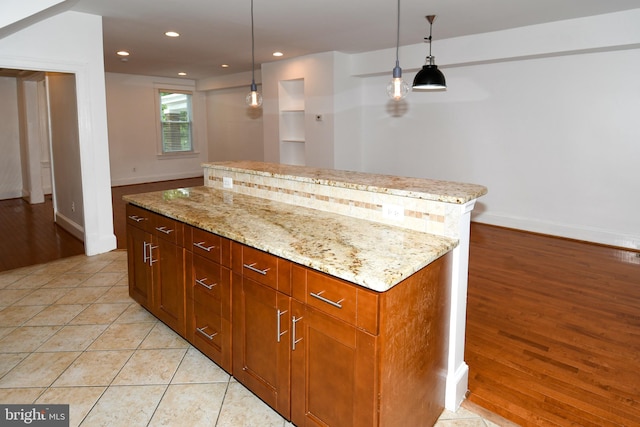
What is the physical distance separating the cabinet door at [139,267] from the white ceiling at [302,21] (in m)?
2.30

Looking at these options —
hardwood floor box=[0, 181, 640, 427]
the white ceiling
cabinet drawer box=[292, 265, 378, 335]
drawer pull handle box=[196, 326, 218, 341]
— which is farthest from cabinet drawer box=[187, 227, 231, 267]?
the white ceiling

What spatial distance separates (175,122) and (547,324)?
9.35 m

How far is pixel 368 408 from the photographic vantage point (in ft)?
5.15

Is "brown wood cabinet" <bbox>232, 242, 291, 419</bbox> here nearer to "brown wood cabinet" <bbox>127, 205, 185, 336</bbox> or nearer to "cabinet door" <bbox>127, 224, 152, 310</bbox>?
"brown wood cabinet" <bbox>127, 205, 185, 336</bbox>

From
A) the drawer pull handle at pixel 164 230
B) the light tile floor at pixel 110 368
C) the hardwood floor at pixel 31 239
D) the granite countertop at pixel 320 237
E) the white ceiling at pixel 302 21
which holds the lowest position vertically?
the light tile floor at pixel 110 368

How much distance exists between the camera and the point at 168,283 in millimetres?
2727

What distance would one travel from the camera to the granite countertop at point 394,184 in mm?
2010

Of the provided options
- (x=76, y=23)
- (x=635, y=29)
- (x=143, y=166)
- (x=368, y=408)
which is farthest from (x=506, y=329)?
(x=143, y=166)

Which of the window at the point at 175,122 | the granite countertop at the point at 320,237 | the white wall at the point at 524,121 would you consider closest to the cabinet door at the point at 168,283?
the granite countertop at the point at 320,237

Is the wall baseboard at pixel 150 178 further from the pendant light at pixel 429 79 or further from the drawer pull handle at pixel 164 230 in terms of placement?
the pendant light at pixel 429 79

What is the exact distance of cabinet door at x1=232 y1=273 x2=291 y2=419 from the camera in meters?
1.89

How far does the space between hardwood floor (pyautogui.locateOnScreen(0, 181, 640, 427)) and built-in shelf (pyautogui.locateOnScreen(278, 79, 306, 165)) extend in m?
3.16

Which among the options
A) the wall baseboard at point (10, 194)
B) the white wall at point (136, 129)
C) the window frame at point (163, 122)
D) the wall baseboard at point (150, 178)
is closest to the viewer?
the wall baseboard at point (10, 194)

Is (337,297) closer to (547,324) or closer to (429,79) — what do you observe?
(547,324)
